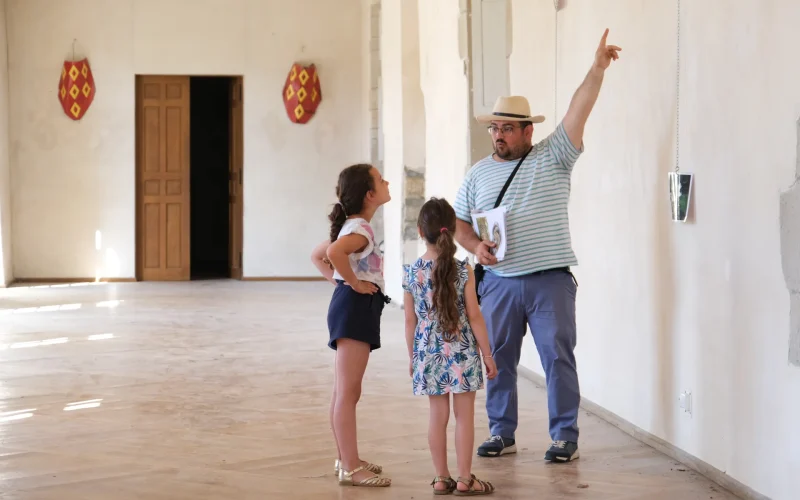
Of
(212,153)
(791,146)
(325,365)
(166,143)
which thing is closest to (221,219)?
(212,153)

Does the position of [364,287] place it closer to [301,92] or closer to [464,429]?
[464,429]

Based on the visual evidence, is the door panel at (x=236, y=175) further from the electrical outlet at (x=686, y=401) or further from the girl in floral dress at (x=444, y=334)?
the girl in floral dress at (x=444, y=334)

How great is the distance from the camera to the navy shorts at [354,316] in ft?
12.6

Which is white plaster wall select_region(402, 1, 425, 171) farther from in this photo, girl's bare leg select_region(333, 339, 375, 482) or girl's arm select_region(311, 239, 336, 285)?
girl's bare leg select_region(333, 339, 375, 482)

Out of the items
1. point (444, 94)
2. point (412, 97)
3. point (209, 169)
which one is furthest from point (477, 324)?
point (209, 169)

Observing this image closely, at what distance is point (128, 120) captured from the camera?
1344cm

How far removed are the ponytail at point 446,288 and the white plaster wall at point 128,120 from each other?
32.8 feet

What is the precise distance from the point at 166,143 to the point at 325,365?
739cm

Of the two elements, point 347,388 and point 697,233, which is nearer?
point 347,388

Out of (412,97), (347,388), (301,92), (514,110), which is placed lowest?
(347,388)

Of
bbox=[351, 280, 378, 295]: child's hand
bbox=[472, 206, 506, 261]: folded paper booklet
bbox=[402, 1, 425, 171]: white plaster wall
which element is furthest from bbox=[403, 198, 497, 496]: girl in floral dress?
bbox=[402, 1, 425, 171]: white plaster wall

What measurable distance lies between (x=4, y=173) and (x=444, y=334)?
10681 millimetres

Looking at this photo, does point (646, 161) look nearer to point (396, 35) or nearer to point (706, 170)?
point (706, 170)

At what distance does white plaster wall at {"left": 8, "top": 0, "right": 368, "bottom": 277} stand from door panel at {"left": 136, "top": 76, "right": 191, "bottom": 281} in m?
0.17
